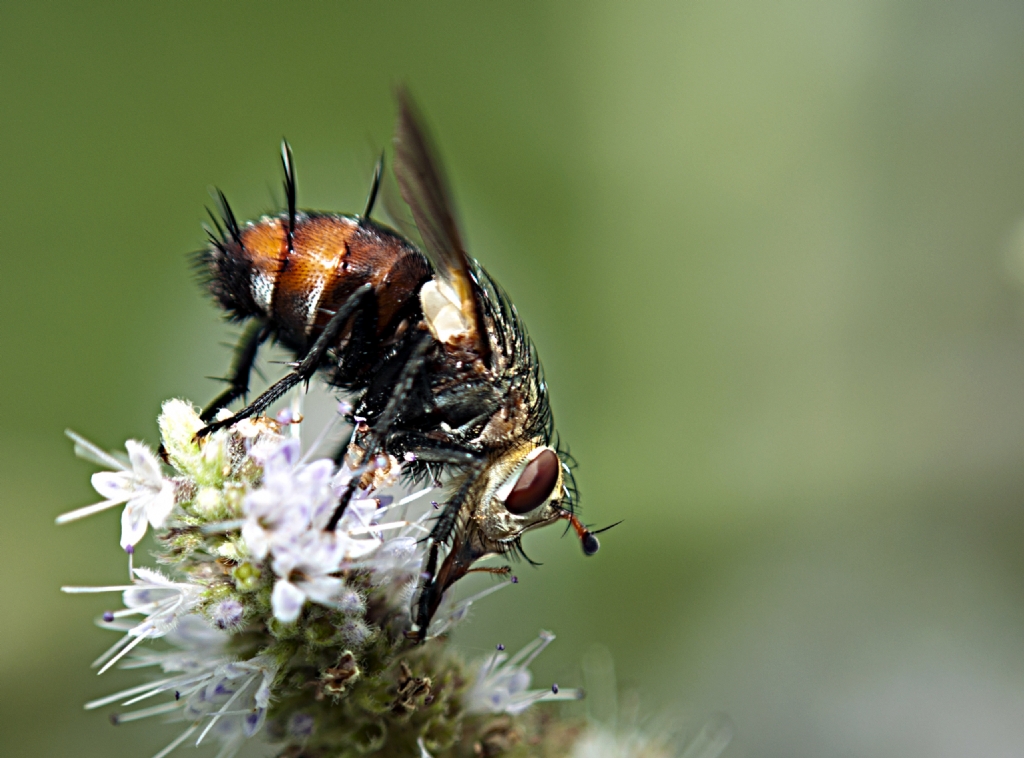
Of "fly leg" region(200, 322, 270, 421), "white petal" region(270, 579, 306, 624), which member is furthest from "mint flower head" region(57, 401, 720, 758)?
"fly leg" region(200, 322, 270, 421)

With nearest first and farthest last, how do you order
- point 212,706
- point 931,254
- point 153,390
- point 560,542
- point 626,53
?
point 212,706 → point 560,542 → point 153,390 → point 931,254 → point 626,53

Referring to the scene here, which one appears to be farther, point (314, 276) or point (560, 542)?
point (560, 542)

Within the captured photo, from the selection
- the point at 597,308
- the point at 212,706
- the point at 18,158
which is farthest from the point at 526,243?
the point at 212,706

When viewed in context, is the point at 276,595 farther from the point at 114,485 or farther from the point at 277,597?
the point at 114,485

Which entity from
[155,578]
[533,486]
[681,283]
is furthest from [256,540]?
[681,283]

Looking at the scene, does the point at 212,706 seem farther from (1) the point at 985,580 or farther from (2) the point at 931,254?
(2) the point at 931,254
